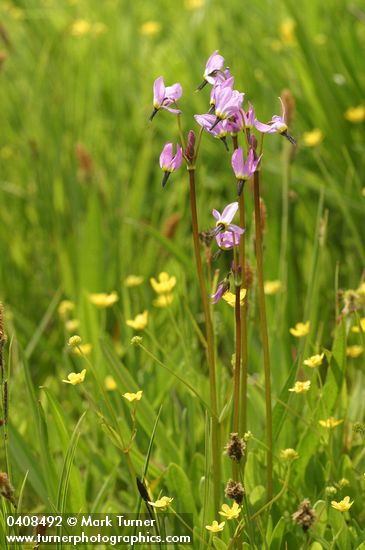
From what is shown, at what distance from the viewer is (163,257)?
2135 mm

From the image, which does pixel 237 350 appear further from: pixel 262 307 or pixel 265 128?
pixel 265 128

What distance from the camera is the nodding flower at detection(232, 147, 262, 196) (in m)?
0.95

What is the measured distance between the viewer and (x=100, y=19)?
122 inches

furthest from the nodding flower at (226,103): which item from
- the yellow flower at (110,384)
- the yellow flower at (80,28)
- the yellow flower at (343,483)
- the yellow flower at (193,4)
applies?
the yellow flower at (193,4)

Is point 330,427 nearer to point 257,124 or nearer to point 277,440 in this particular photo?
point 277,440

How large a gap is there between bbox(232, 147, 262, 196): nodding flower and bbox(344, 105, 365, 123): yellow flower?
1.35m

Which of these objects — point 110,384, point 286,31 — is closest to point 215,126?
point 110,384

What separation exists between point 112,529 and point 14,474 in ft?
0.72

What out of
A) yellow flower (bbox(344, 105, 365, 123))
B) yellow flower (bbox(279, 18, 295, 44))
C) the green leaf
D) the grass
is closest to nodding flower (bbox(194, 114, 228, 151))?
the grass

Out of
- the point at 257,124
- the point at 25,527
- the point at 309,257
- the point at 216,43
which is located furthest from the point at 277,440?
the point at 216,43

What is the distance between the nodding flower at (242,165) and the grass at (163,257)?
0.25m

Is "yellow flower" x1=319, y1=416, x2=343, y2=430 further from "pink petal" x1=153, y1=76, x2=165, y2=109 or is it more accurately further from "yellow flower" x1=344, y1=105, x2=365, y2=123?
"yellow flower" x1=344, y1=105, x2=365, y2=123

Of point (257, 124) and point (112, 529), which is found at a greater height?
point (257, 124)

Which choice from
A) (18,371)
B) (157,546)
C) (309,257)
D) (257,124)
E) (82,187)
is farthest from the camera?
(82,187)
